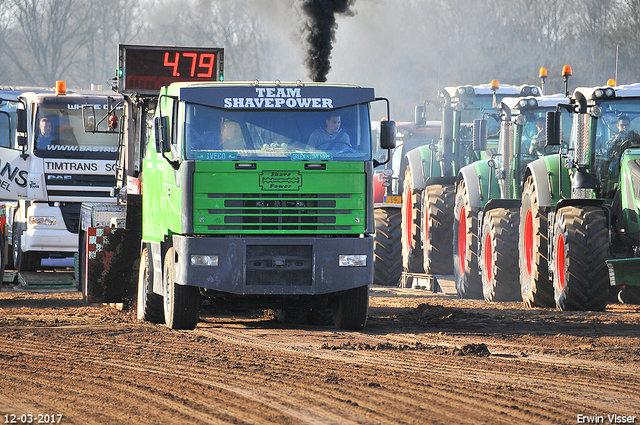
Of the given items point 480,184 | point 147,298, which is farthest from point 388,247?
point 147,298

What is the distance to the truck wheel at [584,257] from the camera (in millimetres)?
12109

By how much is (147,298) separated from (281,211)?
2.66m

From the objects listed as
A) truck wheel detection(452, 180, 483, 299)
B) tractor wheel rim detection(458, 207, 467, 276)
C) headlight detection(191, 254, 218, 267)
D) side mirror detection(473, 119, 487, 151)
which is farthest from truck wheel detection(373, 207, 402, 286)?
headlight detection(191, 254, 218, 267)

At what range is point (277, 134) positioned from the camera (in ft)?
34.1

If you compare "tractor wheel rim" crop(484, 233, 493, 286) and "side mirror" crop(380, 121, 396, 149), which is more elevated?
"side mirror" crop(380, 121, 396, 149)

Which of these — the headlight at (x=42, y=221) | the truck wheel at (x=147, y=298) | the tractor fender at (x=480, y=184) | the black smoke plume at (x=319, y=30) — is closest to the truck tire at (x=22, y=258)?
the headlight at (x=42, y=221)

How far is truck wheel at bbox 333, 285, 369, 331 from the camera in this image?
10.9m

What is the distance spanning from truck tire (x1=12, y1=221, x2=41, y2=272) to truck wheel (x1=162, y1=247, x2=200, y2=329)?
18.3ft

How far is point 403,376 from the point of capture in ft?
25.8

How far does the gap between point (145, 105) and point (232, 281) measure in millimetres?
4151

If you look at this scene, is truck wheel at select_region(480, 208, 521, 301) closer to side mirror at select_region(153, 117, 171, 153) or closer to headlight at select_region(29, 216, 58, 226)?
side mirror at select_region(153, 117, 171, 153)

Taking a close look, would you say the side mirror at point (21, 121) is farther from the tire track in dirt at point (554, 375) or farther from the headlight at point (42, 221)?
the tire track in dirt at point (554, 375)

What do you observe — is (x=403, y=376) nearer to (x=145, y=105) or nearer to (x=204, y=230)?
(x=204, y=230)

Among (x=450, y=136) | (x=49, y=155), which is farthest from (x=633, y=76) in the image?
(x=49, y=155)
